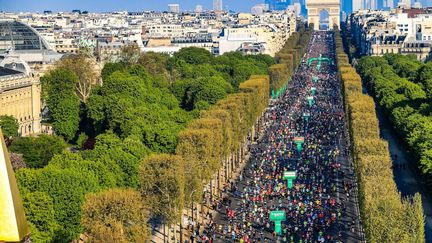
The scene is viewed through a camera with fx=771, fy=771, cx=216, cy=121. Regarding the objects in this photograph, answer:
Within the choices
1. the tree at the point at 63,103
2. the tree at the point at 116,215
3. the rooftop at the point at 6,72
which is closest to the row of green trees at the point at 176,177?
the tree at the point at 116,215

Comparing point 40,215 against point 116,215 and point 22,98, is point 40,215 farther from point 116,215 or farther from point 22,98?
point 22,98

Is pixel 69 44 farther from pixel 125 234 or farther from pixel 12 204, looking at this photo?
pixel 12 204

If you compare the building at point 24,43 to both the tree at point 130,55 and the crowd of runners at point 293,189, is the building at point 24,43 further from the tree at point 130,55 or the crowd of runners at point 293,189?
the crowd of runners at point 293,189

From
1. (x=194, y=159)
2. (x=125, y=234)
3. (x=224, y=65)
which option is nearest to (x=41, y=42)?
(x=224, y=65)

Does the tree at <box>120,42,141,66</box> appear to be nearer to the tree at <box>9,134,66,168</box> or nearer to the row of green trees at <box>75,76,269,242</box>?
the row of green trees at <box>75,76,269,242</box>

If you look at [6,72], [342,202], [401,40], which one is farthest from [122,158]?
[401,40]

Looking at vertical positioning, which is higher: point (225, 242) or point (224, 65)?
point (224, 65)
